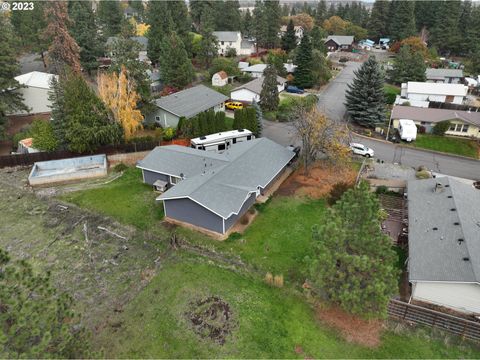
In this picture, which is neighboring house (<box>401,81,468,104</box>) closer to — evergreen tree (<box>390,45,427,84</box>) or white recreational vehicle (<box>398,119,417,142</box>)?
evergreen tree (<box>390,45,427,84</box>)

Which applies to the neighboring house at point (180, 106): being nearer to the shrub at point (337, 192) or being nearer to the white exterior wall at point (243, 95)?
the white exterior wall at point (243, 95)

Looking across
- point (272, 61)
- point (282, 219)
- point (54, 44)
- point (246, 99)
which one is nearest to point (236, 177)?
point (282, 219)

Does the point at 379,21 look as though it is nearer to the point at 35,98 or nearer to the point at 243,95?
the point at 243,95

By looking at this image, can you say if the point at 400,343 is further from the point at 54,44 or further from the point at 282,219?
the point at 54,44

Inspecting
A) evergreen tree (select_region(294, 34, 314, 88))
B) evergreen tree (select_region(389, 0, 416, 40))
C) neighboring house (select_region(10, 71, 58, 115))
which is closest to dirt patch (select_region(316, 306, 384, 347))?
neighboring house (select_region(10, 71, 58, 115))

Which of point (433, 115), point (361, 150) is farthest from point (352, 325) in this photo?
point (433, 115)

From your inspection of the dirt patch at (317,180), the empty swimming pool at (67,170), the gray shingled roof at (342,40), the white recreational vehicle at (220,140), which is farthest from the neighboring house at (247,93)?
the gray shingled roof at (342,40)
